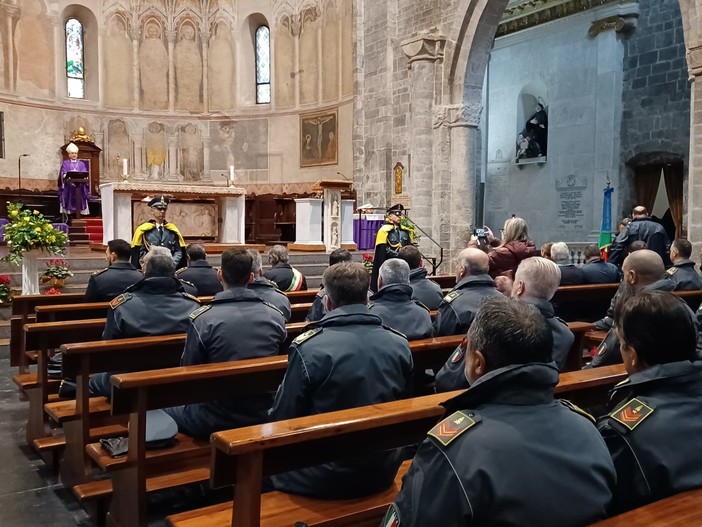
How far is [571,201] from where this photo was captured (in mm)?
16406

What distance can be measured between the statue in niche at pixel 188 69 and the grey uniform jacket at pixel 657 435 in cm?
1944

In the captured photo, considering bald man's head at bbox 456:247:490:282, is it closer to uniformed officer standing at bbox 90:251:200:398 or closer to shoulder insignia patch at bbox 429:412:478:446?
uniformed officer standing at bbox 90:251:200:398

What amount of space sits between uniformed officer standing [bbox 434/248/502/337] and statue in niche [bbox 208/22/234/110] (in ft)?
55.5

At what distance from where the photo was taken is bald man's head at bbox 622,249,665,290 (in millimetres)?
4281

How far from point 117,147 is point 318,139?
19.0ft

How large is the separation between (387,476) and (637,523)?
45.4 inches

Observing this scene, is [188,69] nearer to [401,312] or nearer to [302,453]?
[401,312]

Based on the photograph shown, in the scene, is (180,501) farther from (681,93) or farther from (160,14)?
(160,14)

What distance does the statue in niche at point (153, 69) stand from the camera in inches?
767

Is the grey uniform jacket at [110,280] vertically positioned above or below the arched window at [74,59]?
below

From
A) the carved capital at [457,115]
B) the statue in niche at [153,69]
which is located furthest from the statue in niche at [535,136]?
the statue in niche at [153,69]

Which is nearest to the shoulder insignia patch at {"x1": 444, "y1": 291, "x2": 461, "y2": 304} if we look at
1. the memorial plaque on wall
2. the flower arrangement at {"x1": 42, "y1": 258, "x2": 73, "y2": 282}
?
the flower arrangement at {"x1": 42, "y1": 258, "x2": 73, "y2": 282}

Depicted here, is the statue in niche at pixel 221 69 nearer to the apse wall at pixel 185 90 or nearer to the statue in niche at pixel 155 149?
the apse wall at pixel 185 90

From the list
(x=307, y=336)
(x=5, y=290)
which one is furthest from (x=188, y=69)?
(x=307, y=336)
